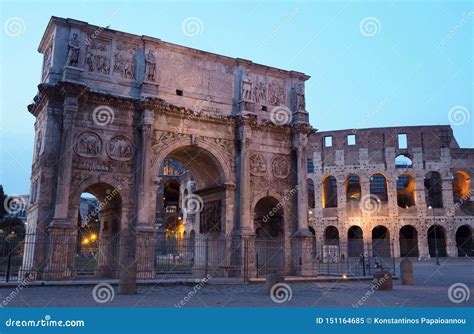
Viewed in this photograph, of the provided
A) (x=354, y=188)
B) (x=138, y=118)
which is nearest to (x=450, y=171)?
(x=354, y=188)

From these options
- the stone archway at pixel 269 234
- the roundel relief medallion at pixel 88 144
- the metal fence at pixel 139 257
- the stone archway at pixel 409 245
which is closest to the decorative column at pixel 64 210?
the metal fence at pixel 139 257

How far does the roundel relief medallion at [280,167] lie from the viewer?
862 inches

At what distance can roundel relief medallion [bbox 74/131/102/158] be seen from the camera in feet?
56.8

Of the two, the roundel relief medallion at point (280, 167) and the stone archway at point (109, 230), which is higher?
the roundel relief medallion at point (280, 167)

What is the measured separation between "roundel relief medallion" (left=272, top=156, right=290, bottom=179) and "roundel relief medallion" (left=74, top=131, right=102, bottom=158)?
8.71 m

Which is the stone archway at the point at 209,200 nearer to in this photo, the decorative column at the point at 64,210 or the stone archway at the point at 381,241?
the decorative column at the point at 64,210

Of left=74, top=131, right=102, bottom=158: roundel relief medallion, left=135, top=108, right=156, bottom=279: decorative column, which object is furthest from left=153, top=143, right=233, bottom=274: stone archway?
left=74, top=131, right=102, bottom=158: roundel relief medallion

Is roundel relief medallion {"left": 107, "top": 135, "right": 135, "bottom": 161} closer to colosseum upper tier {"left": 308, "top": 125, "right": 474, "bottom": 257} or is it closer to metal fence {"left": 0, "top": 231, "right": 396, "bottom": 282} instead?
metal fence {"left": 0, "top": 231, "right": 396, "bottom": 282}

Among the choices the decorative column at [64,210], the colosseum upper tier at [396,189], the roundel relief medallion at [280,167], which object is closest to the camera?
the decorative column at [64,210]

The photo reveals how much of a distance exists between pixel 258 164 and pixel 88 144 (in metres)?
8.19

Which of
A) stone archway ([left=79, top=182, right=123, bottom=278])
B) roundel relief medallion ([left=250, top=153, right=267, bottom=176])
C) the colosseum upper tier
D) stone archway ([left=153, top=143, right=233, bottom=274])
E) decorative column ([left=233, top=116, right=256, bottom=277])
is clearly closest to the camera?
stone archway ([left=79, top=182, right=123, bottom=278])

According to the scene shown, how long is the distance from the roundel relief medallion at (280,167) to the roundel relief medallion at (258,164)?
59cm

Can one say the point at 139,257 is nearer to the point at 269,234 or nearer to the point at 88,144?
the point at 88,144

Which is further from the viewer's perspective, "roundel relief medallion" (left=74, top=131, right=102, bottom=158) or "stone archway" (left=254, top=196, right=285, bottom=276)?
"stone archway" (left=254, top=196, right=285, bottom=276)
